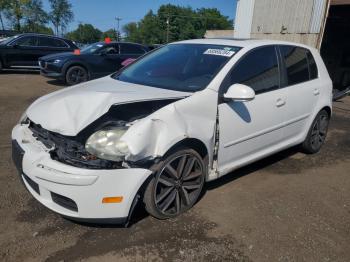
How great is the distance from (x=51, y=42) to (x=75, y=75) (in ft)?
10.6

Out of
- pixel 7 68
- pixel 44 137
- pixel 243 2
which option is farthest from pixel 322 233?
pixel 243 2

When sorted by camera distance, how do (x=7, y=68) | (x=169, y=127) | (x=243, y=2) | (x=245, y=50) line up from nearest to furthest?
(x=169, y=127), (x=245, y=50), (x=7, y=68), (x=243, y=2)

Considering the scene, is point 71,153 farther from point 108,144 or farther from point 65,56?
point 65,56

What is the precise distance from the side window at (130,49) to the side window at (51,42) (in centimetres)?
292

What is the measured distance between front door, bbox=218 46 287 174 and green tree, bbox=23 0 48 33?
53429 mm

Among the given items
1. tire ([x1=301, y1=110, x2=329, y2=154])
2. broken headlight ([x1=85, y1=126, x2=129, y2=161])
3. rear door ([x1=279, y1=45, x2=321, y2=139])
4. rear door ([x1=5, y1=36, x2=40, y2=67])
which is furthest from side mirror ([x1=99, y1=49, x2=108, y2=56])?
broken headlight ([x1=85, y1=126, x2=129, y2=161])

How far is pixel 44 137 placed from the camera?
2.97 meters

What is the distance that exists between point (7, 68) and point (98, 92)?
1098 centimetres

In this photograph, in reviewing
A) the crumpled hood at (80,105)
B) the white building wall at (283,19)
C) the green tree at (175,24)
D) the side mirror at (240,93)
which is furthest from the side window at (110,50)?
the green tree at (175,24)

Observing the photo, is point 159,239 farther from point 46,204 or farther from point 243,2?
point 243,2

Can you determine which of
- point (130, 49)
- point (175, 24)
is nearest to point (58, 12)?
point (175, 24)

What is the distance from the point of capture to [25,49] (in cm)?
1244

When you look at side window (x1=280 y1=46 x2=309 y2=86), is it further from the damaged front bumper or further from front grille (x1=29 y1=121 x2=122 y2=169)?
front grille (x1=29 y1=121 x2=122 y2=169)

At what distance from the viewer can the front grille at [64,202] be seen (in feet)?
8.85
